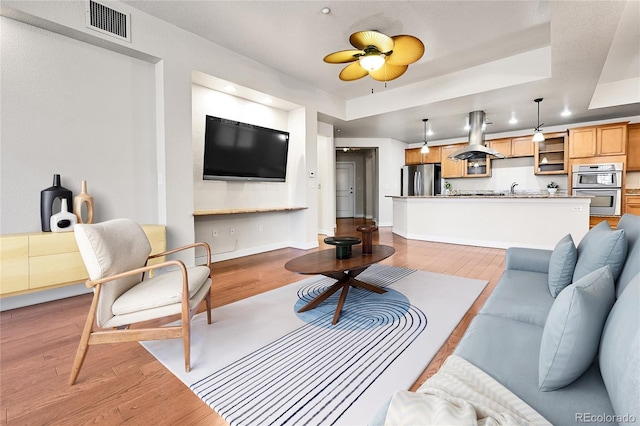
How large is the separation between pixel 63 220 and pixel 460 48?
4923 millimetres

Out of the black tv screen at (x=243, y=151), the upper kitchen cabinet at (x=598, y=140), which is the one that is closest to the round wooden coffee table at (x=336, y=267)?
the black tv screen at (x=243, y=151)

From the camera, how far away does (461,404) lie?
2.35ft

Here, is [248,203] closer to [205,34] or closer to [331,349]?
[205,34]

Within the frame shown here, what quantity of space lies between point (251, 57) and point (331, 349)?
13.0 ft

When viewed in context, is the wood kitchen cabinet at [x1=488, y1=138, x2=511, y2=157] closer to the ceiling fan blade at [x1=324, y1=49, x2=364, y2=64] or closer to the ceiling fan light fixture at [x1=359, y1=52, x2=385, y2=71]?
the ceiling fan light fixture at [x1=359, y1=52, x2=385, y2=71]

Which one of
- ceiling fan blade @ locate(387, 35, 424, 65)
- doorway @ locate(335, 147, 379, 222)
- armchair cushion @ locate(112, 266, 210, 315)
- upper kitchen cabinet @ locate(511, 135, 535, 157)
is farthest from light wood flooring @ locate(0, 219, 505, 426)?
doorway @ locate(335, 147, 379, 222)

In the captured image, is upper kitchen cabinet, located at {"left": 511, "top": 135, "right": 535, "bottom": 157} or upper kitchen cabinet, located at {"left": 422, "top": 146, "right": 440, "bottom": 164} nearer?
upper kitchen cabinet, located at {"left": 511, "top": 135, "right": 535, "bottom": 157}

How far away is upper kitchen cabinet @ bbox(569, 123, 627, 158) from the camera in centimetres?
569

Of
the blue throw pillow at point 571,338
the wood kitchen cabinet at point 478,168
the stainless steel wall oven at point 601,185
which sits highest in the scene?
the wood kitchen cabinet at point 478,168

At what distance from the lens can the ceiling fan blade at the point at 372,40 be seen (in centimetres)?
260

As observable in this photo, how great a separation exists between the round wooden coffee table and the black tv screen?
2317mm

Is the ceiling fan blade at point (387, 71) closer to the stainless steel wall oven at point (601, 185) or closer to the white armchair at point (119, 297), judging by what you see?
the white armchair at point (119, 297)

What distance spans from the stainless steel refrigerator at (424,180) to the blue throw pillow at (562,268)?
683 centimetres

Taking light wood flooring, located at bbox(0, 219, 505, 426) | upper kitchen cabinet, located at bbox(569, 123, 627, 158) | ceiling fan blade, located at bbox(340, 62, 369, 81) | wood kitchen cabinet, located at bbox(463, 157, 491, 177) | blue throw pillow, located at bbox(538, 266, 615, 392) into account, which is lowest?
light wood flooring, located at bbox(0, 219, 505, 426)
